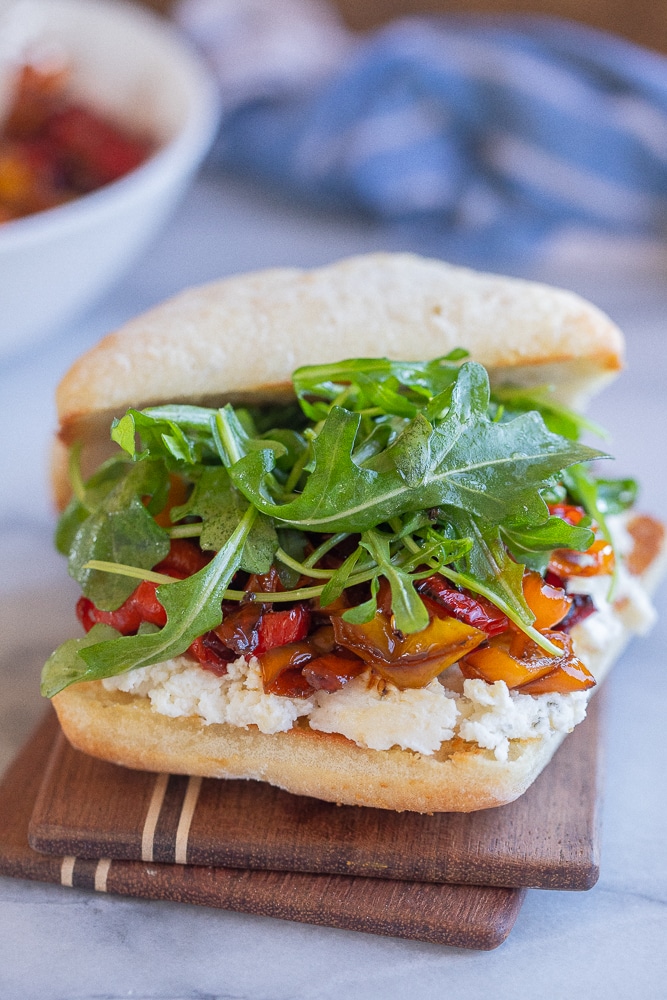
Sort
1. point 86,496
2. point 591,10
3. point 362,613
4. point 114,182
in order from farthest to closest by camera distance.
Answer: point 591,10 → point 114,182 → point 86,496 → point 362,613

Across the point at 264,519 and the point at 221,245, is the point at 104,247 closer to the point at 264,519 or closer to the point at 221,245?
the point at 221,245

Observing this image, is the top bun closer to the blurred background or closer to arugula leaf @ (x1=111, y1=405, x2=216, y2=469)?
arugula leaf @ (x1=111, y1=405, x2=216, y2=469)

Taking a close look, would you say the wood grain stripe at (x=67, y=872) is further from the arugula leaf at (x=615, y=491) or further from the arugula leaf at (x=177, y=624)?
the arugula leaf at (x=615, y=491)

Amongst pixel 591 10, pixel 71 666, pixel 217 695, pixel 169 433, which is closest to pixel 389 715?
pixel 217 695

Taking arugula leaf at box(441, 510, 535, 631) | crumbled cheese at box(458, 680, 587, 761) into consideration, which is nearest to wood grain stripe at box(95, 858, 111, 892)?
crumbled cheese at box(458, 680, 587, 761)

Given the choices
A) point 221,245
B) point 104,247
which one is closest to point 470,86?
point 221,245

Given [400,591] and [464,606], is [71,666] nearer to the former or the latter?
A: [400,591]
